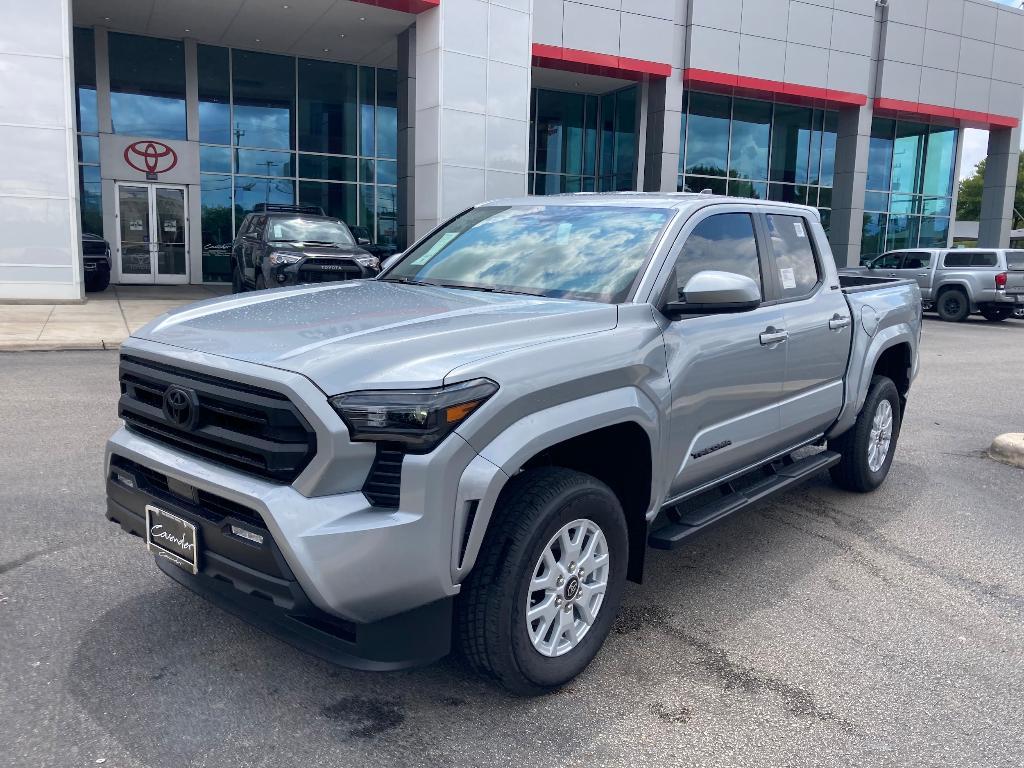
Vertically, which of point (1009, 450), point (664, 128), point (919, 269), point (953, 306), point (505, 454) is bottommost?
point (1009, 450)

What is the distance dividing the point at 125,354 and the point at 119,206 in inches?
943

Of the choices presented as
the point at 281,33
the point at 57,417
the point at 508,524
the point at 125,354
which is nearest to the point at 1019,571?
the point at 508,524

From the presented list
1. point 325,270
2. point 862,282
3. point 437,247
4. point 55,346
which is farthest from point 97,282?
point 862,282

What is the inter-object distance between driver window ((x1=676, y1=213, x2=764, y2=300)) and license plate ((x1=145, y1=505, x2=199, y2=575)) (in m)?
2.21

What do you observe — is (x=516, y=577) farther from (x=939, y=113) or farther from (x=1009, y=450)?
(x=939, y=113)

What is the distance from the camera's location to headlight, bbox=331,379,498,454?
2691 mm

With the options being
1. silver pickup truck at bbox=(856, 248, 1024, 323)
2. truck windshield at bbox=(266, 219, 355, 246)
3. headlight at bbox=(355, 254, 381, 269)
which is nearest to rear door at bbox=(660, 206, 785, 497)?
headlight at bbox=(355, 254, 381, 269)

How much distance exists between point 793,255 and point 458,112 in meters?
16.7

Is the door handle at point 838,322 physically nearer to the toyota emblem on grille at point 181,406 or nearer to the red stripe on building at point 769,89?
the toyota emblem on grille at point 181,406

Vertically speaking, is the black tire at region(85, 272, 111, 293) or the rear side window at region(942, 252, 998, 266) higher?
the rear side window at region(942, 252, 998, 266)

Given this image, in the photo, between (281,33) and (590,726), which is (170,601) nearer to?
(590,726)

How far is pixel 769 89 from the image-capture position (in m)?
27.7

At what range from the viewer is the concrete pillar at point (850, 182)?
2994 cm

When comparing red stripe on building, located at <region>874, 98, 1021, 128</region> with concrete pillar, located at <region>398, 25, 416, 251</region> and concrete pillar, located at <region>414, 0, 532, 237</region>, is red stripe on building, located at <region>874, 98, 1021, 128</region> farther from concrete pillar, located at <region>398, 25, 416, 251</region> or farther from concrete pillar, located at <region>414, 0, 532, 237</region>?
concrete pillar, located at <region>398, 25, 416, 251</region>
